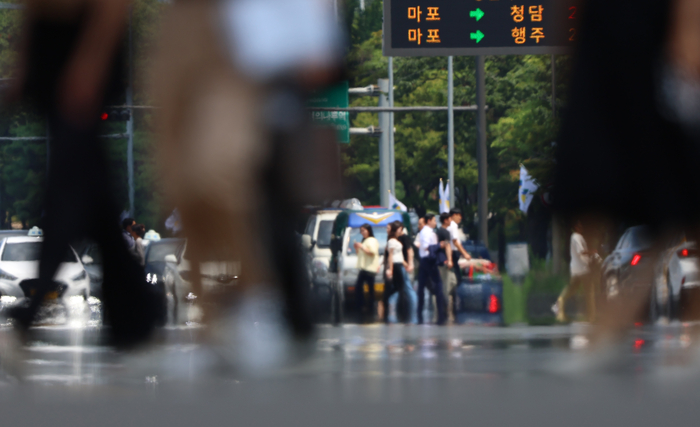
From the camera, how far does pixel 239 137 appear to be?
2746 mm

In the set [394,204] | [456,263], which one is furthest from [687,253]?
[394,204]

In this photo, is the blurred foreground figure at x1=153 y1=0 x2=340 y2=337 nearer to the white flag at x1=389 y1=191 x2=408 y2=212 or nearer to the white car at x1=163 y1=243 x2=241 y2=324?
the white car at x1=163 y1=243 x2=241 y2=324

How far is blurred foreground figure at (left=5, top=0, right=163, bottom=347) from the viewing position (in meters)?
3.10

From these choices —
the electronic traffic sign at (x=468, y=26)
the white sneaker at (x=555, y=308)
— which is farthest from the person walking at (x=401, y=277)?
the electronic traffic sign at (x=468, y=26)

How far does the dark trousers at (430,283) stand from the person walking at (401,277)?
0.11 m

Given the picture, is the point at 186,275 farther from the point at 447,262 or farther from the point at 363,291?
the point at 447,262

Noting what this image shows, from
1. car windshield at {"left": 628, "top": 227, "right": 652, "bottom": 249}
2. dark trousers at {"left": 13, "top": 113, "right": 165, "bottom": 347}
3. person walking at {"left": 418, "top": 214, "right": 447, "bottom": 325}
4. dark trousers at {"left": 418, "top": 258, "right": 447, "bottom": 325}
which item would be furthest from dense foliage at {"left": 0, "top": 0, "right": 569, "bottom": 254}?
dark trousers at {"left": 13, "top": 113, "right": 165, "bottom": 347}

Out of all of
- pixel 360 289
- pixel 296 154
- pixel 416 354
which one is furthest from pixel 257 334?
pixel 360 289

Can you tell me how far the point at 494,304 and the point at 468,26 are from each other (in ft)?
11.4

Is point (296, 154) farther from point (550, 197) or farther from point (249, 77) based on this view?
point (550, 197)

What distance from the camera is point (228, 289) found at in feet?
9.21

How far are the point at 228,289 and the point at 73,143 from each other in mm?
707

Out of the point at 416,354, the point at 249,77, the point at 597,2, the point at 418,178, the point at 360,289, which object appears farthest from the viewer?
the point at 418,178

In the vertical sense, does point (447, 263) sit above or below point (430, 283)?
above
